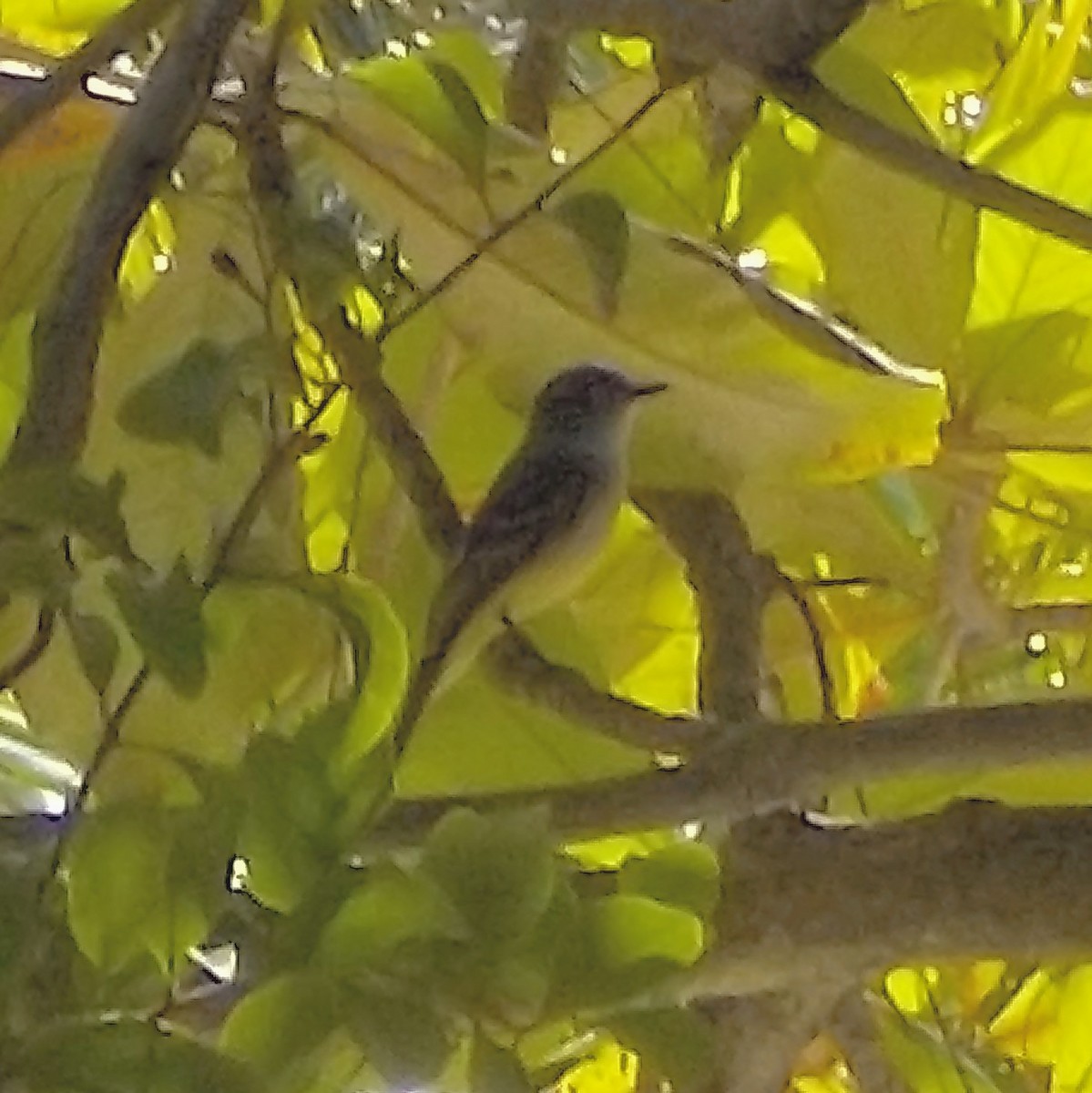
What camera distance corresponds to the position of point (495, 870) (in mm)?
199

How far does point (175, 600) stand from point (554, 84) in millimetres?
292

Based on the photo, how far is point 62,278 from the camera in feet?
0.87

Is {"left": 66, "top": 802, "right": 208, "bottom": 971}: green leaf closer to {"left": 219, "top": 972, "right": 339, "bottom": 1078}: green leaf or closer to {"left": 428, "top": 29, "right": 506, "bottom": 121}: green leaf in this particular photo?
{"left": 219, "top": 972, "right": 339, "bottom": 1078}: green leaf

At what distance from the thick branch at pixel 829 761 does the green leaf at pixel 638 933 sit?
8 cm

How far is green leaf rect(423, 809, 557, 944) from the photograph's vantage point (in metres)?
0.20

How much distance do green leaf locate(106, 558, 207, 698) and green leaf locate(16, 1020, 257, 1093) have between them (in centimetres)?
4

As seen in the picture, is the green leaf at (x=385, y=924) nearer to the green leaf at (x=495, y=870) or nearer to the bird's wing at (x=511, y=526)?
the green leaf at (x=495, y=870)

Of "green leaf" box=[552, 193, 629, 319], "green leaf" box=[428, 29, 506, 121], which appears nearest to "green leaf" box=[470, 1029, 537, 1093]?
"green leaf" box=[552, 193, 629, 319]

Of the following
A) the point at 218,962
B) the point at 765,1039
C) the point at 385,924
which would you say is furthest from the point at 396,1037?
the point at 765,1039

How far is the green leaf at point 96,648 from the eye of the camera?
8.2 inches

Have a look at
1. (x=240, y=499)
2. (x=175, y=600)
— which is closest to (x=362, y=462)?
(x=240, y=499)

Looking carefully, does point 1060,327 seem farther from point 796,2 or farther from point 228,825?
point 228,825

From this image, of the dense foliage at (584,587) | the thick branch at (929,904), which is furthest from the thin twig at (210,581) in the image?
the thick branch at (929,904)

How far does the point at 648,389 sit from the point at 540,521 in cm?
4
